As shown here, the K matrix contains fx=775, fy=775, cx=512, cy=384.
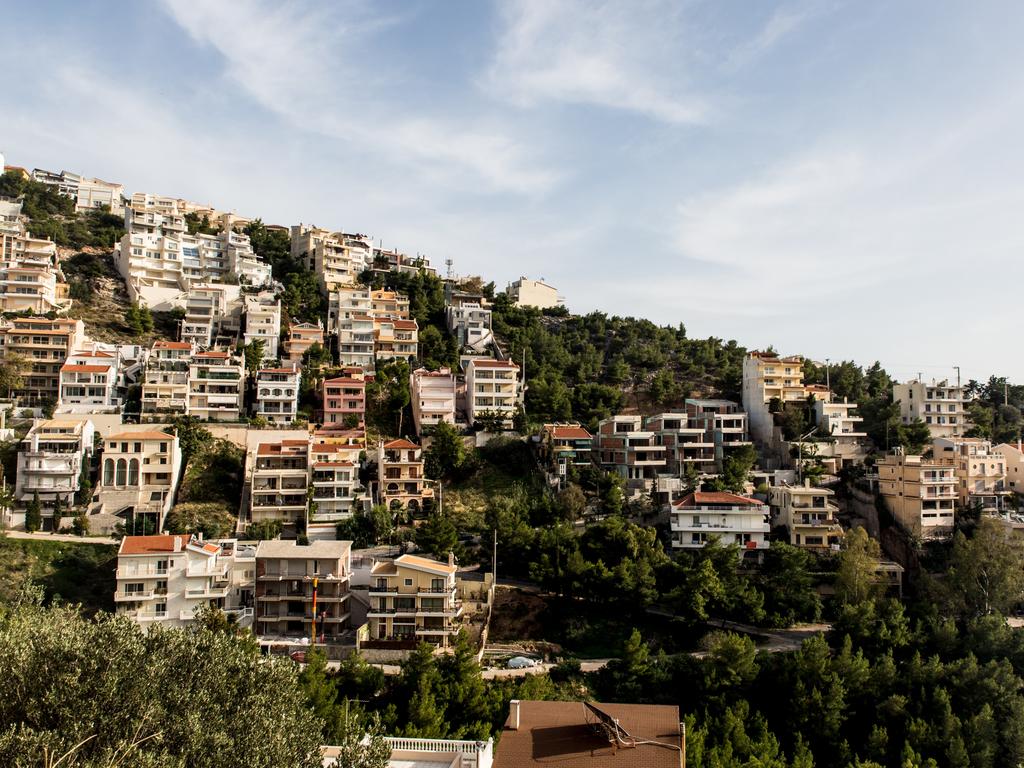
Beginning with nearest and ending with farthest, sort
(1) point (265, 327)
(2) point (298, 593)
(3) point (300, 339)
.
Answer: (2) point (298, 593), (3) point (300, 339), (1) point (265, 327)

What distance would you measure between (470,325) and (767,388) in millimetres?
24154

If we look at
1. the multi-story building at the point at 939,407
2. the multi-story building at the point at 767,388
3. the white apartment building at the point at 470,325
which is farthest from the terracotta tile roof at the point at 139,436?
the multi-story building at the point at 939,407

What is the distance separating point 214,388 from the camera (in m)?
47.8

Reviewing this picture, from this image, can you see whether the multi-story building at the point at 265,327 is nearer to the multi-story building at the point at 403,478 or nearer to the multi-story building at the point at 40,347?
the multi-story building at the point at 40,347

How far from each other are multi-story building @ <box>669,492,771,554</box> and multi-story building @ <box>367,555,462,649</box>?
1279cm

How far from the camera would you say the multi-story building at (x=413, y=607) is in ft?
104

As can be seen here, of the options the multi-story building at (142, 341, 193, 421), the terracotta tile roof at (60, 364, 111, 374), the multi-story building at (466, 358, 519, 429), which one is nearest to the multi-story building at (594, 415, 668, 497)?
the multi-story building at (466, 358, 519, 429)

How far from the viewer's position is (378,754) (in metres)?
12.7

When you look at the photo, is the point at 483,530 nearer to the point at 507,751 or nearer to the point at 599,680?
the point at 599,680

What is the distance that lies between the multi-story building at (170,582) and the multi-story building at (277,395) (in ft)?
52.0

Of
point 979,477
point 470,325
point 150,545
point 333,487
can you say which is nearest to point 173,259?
point 470,325

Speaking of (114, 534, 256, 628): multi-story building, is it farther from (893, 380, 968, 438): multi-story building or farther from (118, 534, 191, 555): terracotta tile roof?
(893, 380, 968, 438): multi-story building

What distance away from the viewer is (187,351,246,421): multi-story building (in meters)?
47.1

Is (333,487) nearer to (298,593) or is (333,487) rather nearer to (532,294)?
(298,593)
